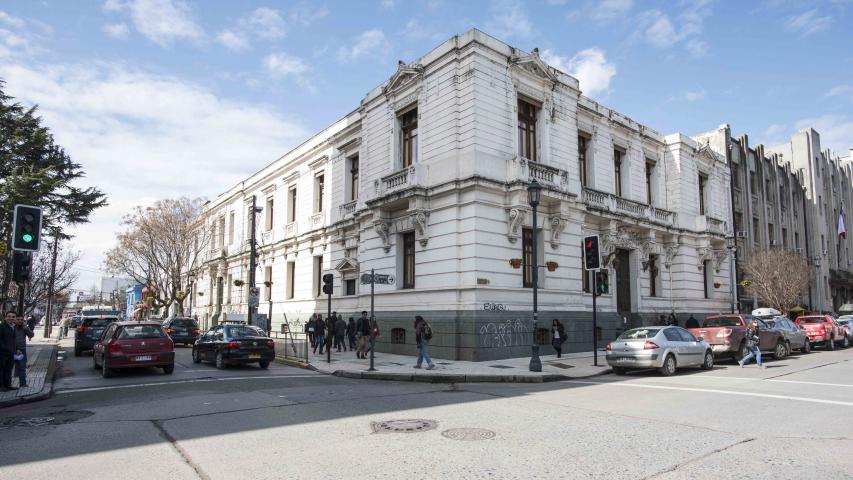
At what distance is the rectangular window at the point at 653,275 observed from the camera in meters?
29.5

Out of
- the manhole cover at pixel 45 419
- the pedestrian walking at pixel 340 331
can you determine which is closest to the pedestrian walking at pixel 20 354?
the manhole cover at pixel 45 419

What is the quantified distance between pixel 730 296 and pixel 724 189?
22.6ft

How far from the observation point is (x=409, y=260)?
76.0 ft

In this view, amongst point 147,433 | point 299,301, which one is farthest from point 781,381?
point 299,301

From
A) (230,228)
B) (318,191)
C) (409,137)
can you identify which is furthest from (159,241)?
(409,137)

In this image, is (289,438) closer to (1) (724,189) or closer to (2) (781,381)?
(2) (781,381)

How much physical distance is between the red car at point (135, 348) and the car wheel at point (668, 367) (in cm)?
1416

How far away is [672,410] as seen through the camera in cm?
976

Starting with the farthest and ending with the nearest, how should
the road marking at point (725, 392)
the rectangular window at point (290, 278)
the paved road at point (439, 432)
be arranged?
the rectangular window at point (290, 278) < the road marking at point (725, 392) < the paved road at point (439, 432)

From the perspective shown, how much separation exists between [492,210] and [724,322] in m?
9.61

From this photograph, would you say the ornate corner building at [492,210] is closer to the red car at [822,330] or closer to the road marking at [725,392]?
the road marking at [725,392]

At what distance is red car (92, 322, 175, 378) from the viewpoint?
51.5ft

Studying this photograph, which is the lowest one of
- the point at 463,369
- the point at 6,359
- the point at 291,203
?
the point at 463,369

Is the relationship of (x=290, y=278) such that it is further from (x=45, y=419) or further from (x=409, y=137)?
(x=45, y=419)
